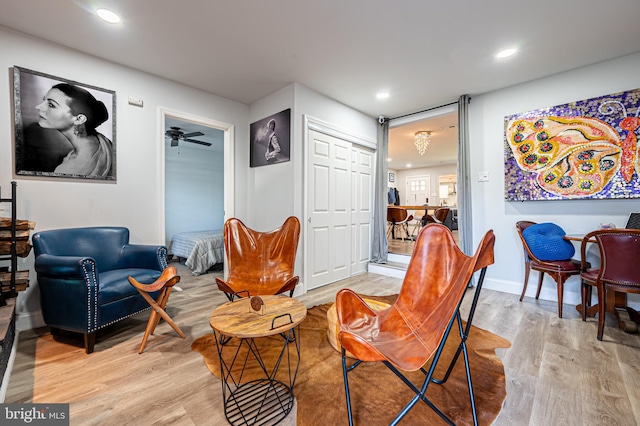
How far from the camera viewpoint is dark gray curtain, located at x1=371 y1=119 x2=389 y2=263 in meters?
4.75

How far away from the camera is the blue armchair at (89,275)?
2.04 m

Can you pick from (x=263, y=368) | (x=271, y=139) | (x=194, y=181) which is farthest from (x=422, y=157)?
(x=263, y=368)

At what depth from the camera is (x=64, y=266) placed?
2.02 meters

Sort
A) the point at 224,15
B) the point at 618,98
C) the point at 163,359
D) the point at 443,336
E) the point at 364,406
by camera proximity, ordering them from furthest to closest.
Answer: the point at 618,98, the point at 224,15, the point at 163,359, the point at 364,406, the point at 443,336

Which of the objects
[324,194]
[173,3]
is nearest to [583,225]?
[324,194]

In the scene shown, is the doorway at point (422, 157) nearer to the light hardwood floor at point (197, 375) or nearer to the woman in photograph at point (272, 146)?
the woman in photograph at point (272, 146)

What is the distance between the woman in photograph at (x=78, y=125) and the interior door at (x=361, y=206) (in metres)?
3.24

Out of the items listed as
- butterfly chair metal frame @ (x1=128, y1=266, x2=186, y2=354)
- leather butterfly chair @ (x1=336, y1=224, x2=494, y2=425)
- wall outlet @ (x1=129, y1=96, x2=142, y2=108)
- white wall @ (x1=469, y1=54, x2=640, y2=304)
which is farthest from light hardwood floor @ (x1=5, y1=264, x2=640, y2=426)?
wall outlet @ (x1=129, y1=96, x2=142, y2=108)

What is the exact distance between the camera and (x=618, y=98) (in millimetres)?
2834

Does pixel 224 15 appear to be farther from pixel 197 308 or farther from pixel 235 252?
pixel 197 308

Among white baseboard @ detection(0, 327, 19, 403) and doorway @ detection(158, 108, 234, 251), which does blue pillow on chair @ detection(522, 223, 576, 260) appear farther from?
doorway @ detection(158, 108, 234, 251)

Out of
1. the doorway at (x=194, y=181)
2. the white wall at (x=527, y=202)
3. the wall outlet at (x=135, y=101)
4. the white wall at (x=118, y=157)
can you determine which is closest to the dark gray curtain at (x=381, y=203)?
the white wall at (x=527, y=202)

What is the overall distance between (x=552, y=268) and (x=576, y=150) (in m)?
1.38

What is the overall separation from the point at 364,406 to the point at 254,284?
1.36 meters
